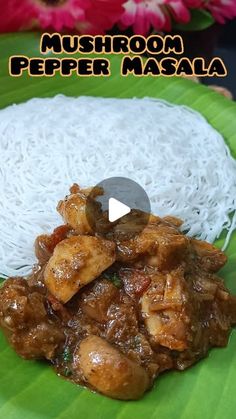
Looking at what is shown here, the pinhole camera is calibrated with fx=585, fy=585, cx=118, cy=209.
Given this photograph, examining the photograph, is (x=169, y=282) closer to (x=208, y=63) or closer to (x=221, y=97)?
(x=221, y=97)

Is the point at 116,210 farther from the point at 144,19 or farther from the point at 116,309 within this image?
the point at 144,19

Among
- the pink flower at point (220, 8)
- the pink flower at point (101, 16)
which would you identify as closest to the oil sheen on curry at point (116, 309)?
the pink flower at point (101, 16)

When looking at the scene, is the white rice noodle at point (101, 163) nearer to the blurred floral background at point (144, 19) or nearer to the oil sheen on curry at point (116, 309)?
the oil sheen on curry at point (116, 309)

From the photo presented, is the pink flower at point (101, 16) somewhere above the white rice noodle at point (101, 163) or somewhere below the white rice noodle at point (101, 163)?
above

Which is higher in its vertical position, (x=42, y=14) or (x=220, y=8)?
(x=42, y=14)

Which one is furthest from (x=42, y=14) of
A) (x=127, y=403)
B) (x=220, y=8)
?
(x=127, y=403)
